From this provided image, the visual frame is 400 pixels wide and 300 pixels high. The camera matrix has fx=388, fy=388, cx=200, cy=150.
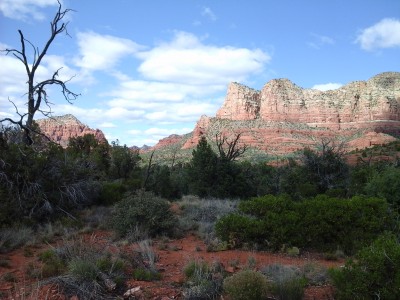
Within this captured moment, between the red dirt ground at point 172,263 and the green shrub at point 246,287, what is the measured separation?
96 centimetres

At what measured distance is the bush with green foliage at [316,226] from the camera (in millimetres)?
10656

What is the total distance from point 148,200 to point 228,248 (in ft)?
11.5

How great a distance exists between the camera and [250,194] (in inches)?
967

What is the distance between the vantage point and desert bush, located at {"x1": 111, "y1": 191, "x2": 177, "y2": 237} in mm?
11883

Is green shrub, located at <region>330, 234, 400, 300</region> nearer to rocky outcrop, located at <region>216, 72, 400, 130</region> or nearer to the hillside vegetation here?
the hillside vegetation

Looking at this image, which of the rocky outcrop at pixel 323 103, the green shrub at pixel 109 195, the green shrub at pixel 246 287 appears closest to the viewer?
the green shrub at pixel 246 287

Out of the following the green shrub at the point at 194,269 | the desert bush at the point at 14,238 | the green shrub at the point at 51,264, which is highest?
the desert bush at the point at 14,238

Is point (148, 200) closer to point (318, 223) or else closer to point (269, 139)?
point (318, 223)

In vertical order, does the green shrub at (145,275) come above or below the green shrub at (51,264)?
below

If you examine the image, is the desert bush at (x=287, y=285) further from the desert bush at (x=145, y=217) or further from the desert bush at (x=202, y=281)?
the desert bush at (x=145, y=217)

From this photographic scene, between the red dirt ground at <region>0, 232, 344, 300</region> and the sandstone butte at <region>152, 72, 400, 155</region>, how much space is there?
79.8m

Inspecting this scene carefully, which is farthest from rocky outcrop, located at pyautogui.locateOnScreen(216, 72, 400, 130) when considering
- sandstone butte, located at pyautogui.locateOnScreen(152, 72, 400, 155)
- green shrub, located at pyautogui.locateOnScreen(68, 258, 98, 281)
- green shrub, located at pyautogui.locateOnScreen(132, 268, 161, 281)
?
green shrub, located at pyautogui.locateOnScreen(68, 258, 98, 281)

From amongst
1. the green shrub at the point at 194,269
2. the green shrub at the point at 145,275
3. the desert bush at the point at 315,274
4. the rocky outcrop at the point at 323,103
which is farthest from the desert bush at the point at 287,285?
the rocky outcrop at the point at 323,103

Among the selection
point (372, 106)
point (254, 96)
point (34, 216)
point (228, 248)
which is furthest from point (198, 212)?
point (254, 96)
